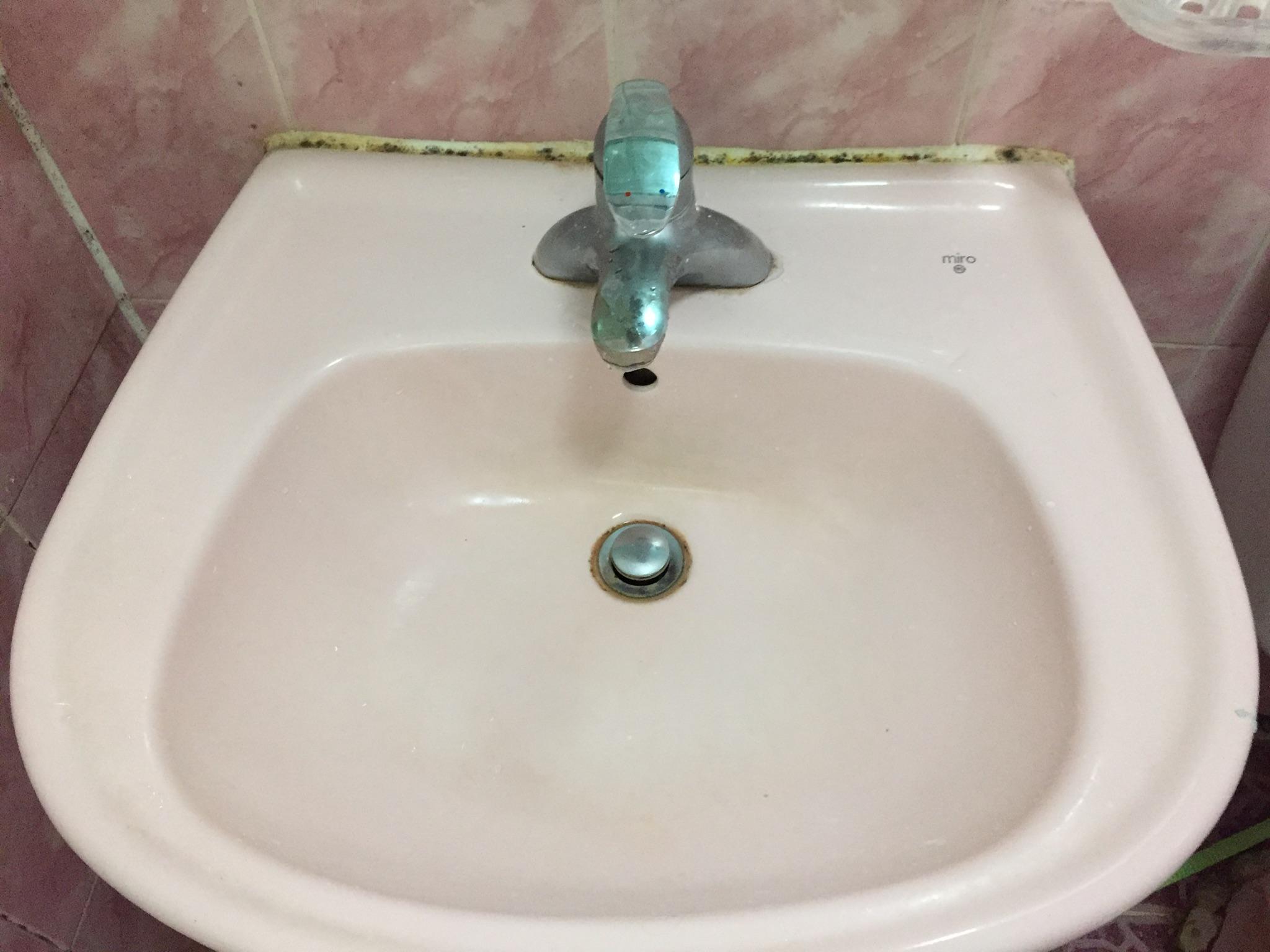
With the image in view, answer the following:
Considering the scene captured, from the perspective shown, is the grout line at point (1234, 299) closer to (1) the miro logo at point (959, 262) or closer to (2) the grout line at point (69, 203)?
(1) the miro logo at point (959, 262)

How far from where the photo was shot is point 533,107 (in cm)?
55

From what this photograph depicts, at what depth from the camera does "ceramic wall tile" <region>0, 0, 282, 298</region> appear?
528 millimetres

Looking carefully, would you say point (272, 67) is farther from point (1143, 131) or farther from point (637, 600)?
point (1143, 131)

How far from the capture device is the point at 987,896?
0.32m

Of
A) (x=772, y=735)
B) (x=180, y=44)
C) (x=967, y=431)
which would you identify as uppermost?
(x=180, y=44)

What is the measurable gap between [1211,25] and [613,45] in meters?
0.29

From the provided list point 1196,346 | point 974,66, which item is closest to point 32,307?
point 974,66

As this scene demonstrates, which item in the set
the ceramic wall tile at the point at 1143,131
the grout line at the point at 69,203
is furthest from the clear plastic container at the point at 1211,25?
the grout line at the point at 69,203

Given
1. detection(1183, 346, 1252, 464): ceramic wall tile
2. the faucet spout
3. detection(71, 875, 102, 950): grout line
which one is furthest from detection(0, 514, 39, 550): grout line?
detection(1183, 346, 1252, 464): ceramic wall tile

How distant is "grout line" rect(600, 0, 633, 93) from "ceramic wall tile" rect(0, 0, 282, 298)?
7.9 inches

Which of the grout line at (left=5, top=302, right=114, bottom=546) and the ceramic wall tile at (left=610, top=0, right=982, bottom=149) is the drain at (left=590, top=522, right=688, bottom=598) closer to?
the ceramic wall tile at (left=610, top=0, right=982, bottom=149)

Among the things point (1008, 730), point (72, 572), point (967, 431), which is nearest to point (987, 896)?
point (1008, 730)

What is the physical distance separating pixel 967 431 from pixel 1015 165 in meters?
0.19

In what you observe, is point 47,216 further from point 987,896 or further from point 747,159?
point 987,896
